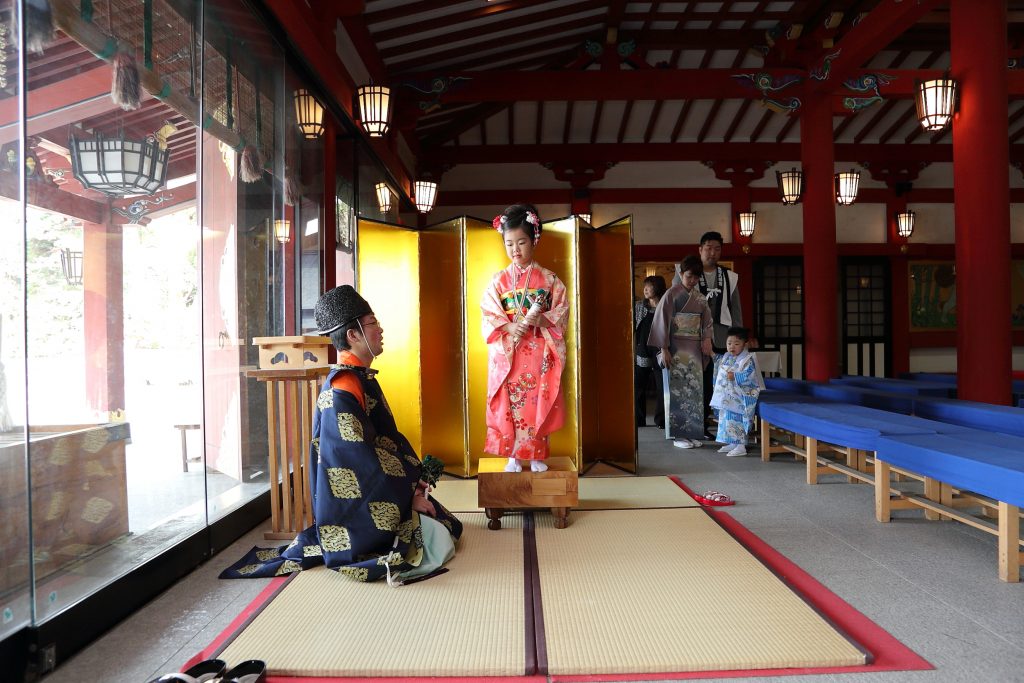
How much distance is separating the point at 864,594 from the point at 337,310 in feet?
7.95

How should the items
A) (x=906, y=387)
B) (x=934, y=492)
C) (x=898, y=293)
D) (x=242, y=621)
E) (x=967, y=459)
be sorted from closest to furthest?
1. (x=242, y=621)
2. (x=967, y=459)
3. (x=934, y=492)
4. (x=906, y=387)
5. (x=898, y=293)

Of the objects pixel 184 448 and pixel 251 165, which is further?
pixel 251 165

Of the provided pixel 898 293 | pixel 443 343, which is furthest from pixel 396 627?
pixel 898 293

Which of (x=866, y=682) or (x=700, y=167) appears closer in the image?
(x=866, y=682)

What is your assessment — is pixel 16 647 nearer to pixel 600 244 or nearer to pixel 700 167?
pixel 600 244

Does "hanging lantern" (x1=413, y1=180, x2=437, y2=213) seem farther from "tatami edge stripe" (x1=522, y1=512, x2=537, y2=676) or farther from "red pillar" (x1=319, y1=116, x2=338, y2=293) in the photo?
"tatami edge stripe" (x1=522, y1=512, x2=537, y2=676)

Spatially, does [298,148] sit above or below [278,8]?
below

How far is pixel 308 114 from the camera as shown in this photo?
16.6ft

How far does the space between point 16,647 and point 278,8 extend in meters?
3.59

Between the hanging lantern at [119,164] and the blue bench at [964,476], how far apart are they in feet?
11.8

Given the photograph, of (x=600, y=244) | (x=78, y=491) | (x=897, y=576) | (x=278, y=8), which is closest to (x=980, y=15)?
(x=600, y=244)

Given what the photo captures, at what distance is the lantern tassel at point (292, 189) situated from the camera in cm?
459

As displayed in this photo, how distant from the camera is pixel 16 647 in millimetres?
2000

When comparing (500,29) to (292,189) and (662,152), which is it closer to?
(292,189)
